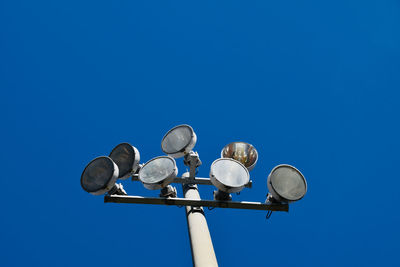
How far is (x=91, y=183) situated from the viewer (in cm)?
596

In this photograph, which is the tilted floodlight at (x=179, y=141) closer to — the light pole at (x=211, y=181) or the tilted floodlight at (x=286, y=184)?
the light pole at (x=211, y=181)

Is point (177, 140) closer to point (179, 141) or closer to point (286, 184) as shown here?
point (179, 141)

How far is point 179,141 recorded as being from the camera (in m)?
7.55

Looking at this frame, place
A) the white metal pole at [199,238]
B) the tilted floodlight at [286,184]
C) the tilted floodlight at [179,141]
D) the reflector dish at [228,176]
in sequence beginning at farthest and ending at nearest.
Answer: the tilted floodlight at [179,141] < the tilted floodlight at [286,184] < the reflector dish at [228,176] < the white metal pole at [199,238]

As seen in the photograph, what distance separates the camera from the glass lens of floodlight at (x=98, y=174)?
582 centimetres

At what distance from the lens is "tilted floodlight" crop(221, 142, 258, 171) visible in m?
7.45

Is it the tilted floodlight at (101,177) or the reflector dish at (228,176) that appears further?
the tilted floodlight at (101,177)

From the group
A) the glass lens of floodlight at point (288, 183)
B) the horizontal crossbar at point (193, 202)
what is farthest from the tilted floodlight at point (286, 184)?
the horizontal crossbar at point (193, 202)

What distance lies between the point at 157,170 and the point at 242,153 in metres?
2.29

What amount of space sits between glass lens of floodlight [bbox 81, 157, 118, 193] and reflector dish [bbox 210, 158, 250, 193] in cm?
177

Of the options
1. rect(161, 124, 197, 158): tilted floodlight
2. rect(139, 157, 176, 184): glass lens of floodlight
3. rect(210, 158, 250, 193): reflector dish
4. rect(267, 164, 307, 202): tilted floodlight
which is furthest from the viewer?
rect(161, 124, 197, 158): tilted floodlight

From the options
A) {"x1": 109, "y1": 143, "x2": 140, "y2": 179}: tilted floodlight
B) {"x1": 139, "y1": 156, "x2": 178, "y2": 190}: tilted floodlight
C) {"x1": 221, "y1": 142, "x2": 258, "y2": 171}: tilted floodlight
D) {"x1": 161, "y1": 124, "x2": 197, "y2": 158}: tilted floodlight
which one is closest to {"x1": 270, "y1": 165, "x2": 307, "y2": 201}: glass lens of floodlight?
{"x1": 221, "y1": 142, "x2": 258, "y2": 171}: tilted floodlight

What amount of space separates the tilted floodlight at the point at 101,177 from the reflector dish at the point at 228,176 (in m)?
1.74

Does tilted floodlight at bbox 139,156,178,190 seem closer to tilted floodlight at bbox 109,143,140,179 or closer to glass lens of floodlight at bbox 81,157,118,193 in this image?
glass lens of floodlight at bbox 81,157,118,193
